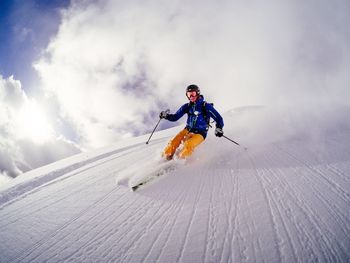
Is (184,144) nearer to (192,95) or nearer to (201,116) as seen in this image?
(201,116)

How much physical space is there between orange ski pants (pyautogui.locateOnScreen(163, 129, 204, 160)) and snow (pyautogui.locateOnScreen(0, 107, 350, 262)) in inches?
12.4

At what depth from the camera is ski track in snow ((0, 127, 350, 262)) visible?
8.26 feet

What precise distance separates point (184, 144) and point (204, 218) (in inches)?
123

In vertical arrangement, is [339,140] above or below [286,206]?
above

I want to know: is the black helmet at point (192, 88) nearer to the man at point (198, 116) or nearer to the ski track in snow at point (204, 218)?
the man at point (198, 116)

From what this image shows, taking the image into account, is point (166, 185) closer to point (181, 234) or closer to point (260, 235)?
point (181, 234)

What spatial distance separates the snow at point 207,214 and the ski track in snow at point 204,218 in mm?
14

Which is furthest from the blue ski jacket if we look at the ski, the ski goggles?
the ski

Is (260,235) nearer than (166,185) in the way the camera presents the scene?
Yes

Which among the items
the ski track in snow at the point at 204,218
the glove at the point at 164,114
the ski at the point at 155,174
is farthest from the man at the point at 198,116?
the ski track in snow at the point at 204,218

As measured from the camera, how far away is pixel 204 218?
3.18 m

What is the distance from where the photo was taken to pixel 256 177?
4359 millimetres

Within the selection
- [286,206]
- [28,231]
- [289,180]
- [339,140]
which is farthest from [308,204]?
[28,231]

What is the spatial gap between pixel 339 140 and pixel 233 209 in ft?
14.3
